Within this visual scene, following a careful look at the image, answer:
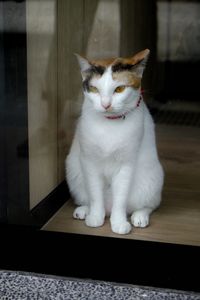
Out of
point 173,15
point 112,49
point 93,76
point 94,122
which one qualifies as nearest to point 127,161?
point 94,122

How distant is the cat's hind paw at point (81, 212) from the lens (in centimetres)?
182

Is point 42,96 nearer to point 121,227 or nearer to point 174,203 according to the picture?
point 121,227

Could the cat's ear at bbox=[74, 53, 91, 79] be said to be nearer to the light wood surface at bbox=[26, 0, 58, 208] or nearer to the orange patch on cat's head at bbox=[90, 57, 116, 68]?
the orange patch on cat's head at bbox=[90, 57, 116, 68]

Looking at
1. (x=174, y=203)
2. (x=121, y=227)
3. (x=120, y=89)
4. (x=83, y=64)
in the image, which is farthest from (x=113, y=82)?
(x=174, y=203)

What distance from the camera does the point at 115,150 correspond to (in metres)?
1.67

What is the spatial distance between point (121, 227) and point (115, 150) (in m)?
0.25

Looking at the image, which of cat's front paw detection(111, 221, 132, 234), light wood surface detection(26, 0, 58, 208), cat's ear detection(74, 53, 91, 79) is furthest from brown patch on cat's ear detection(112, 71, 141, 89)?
cat's front paw detection(111, 221, 132, 234)

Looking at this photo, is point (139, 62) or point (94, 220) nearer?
point (139, 62)

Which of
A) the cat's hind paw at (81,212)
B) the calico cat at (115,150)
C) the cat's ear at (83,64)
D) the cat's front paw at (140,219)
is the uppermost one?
the cat's ear at (83,64)

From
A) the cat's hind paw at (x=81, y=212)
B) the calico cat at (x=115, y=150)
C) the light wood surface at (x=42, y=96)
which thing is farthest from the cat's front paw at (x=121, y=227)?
the light wood surface at (x=42, y=96)

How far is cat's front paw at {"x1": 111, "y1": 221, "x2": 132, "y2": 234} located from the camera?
168cm

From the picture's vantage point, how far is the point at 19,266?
1.62 meters

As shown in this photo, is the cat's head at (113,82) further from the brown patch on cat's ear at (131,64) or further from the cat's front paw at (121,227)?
the cat's front paw at (121,227)

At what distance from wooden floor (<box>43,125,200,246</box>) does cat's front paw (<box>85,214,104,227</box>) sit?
0.7 inches
